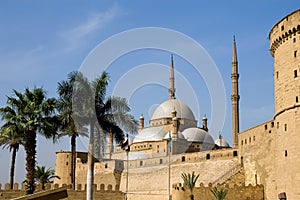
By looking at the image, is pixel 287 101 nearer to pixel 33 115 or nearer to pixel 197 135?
pixel 33 115

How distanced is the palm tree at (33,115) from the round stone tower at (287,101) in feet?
53.5

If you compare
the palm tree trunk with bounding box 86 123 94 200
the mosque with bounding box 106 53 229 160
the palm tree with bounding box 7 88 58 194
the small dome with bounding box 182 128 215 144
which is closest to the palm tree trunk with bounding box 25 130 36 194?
the palm tree with bounding box 7 88 58 194

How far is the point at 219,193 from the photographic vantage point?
37906 mm

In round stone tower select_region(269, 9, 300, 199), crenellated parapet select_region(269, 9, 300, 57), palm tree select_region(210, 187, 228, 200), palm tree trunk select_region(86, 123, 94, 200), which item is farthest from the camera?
palm tree select_region(210, 187, 228, 200)

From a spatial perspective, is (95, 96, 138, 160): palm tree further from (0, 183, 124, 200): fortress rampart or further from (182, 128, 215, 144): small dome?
(182, 128, 215, 144): small dome

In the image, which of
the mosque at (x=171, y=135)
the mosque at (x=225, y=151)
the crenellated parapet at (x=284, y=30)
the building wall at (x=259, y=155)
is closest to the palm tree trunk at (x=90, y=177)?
the mosque at (x=225, y=151)

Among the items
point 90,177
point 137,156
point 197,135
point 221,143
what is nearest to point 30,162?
point 90,177

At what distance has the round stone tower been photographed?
32719 mm

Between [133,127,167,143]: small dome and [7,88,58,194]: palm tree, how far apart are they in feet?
143

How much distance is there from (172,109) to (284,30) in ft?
133

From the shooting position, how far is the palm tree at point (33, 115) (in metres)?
23.9

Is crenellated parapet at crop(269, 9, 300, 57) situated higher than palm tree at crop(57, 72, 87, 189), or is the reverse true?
crenellated parapet at crop(269, 9, 300, 57)

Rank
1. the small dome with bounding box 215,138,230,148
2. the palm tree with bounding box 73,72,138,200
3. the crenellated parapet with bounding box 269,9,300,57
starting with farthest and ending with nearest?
the small dome with bounding box 215,138,230,148 < the crenellated parapet with bounding box 269,9,300,57 < the palm tree with bounding box 73,72,138,200

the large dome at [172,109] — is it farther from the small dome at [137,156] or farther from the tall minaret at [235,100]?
the tall minaret at [235,100]
